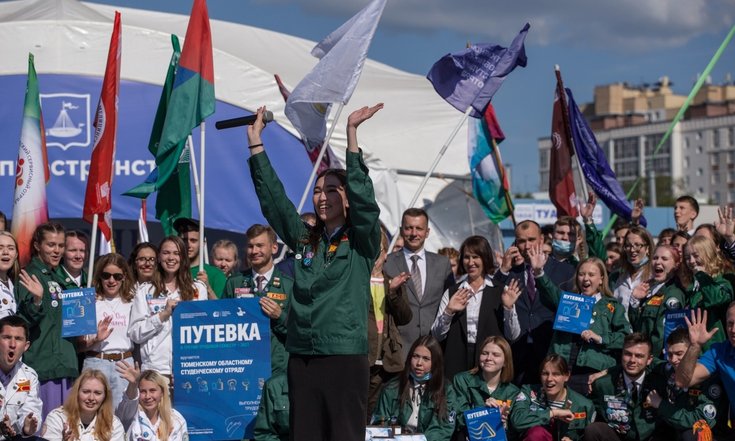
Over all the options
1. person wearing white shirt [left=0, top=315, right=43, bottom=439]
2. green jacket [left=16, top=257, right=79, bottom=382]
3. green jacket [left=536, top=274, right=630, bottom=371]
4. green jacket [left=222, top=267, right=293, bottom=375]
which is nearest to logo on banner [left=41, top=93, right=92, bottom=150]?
green jacket [left=222, top=267, right=293, bottom=375]

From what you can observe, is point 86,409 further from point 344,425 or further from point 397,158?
point 397,158

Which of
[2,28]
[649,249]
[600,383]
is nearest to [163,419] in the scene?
[600,383]

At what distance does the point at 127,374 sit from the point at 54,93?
6567 millimetres

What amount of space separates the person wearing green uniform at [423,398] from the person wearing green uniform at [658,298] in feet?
5.13

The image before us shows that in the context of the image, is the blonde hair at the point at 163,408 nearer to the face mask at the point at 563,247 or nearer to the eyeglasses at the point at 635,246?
the face mask at the point at 563,247

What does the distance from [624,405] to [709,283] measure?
1.06m

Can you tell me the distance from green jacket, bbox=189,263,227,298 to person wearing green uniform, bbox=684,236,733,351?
3515 millimetres

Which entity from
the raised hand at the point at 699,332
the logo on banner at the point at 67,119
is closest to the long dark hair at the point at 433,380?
the raised hand at the point at 699,332

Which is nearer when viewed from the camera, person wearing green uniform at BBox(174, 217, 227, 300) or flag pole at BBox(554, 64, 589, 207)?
person wearing green uniform at BBox(174, 217, 227, 300)

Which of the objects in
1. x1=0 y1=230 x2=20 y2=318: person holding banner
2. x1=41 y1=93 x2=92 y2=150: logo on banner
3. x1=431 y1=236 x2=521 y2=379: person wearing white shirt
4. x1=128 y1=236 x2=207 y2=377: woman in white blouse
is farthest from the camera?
x1=41 y1=93 x2=92 y2=150: logo on banner

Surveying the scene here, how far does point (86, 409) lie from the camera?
7.84m

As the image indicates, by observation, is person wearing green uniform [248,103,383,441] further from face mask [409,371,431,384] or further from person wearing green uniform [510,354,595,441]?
person wearing green uniform [510,354,595,441]

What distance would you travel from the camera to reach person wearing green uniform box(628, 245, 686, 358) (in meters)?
8.58

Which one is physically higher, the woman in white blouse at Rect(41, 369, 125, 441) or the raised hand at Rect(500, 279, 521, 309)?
the raised hand at Rect(500, 279, 521, 309)
